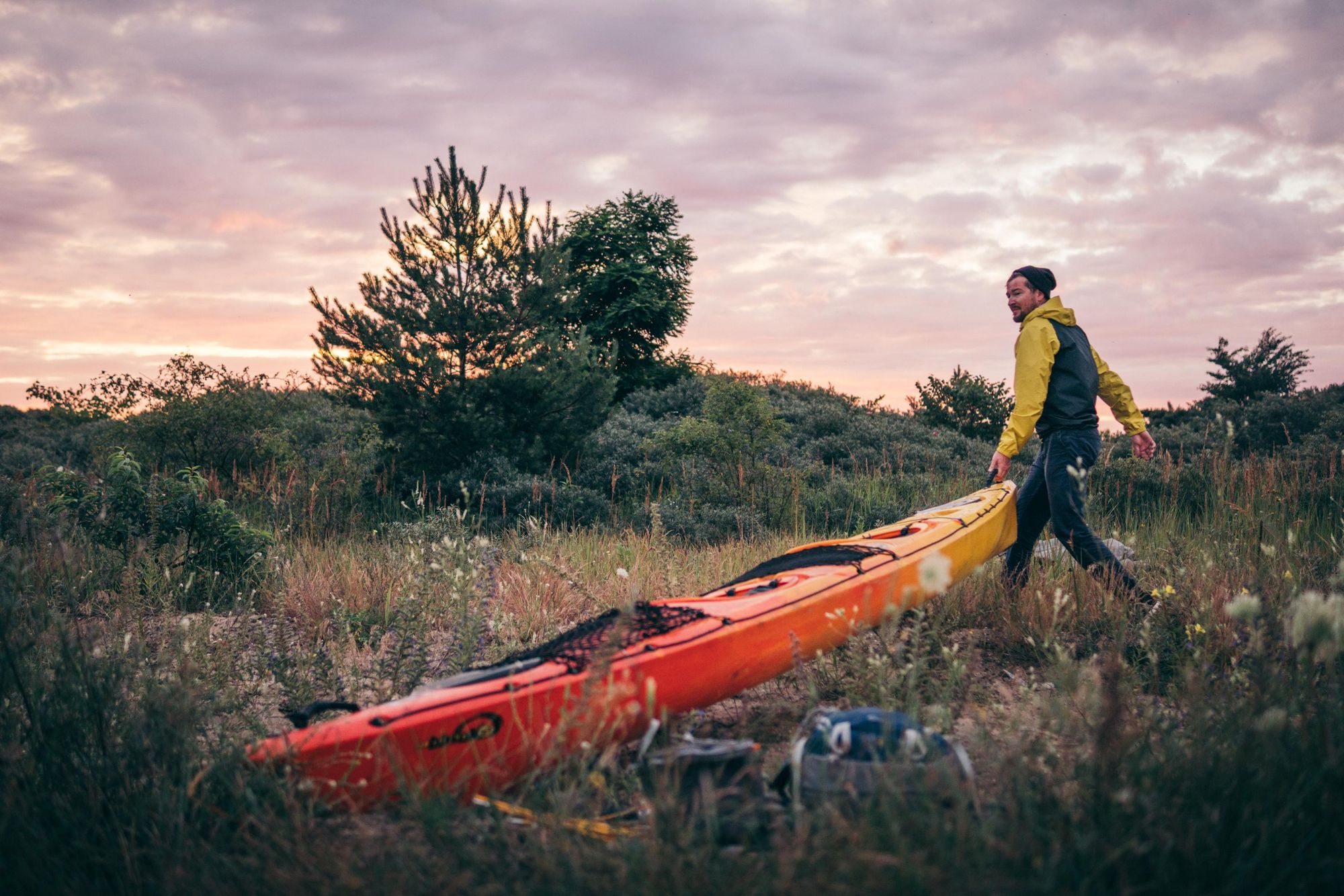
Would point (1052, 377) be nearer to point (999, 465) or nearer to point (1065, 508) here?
point (999, 465)

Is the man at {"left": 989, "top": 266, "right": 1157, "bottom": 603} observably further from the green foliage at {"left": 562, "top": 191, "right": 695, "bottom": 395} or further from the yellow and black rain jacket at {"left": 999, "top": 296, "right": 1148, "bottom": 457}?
the green foliage at {"left": 562, "top": 191, "right": 695, "bottom": 395}

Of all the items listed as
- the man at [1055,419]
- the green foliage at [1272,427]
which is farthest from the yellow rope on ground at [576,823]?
the green foliage at [1272,427]

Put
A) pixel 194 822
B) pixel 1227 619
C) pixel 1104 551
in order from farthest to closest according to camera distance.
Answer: pixel 1104 551 → pixel 1227 619 → pixel 194 822

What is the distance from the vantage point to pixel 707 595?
11.5ft

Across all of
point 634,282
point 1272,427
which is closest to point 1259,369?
point 1272,427

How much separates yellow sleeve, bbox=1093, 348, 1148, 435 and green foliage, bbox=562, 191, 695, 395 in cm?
1565

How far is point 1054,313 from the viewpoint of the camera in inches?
179

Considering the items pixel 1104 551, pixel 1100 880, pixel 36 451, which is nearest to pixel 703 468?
pixel 1104 551

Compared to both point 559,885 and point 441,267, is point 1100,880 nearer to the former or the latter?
point 559,885

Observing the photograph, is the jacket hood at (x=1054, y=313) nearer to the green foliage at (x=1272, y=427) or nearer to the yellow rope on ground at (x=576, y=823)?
the yellow rope on ground at (x=576, y=823)

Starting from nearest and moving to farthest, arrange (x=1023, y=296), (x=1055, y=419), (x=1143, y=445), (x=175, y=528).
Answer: (x=1055, y=419) < (x=1023, y=296) < (x=1143, y=445) < (x=175, y=528)

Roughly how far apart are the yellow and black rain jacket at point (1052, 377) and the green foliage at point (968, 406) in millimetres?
12387

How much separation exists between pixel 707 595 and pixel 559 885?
1.89 metres

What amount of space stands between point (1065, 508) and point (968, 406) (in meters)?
13.4
